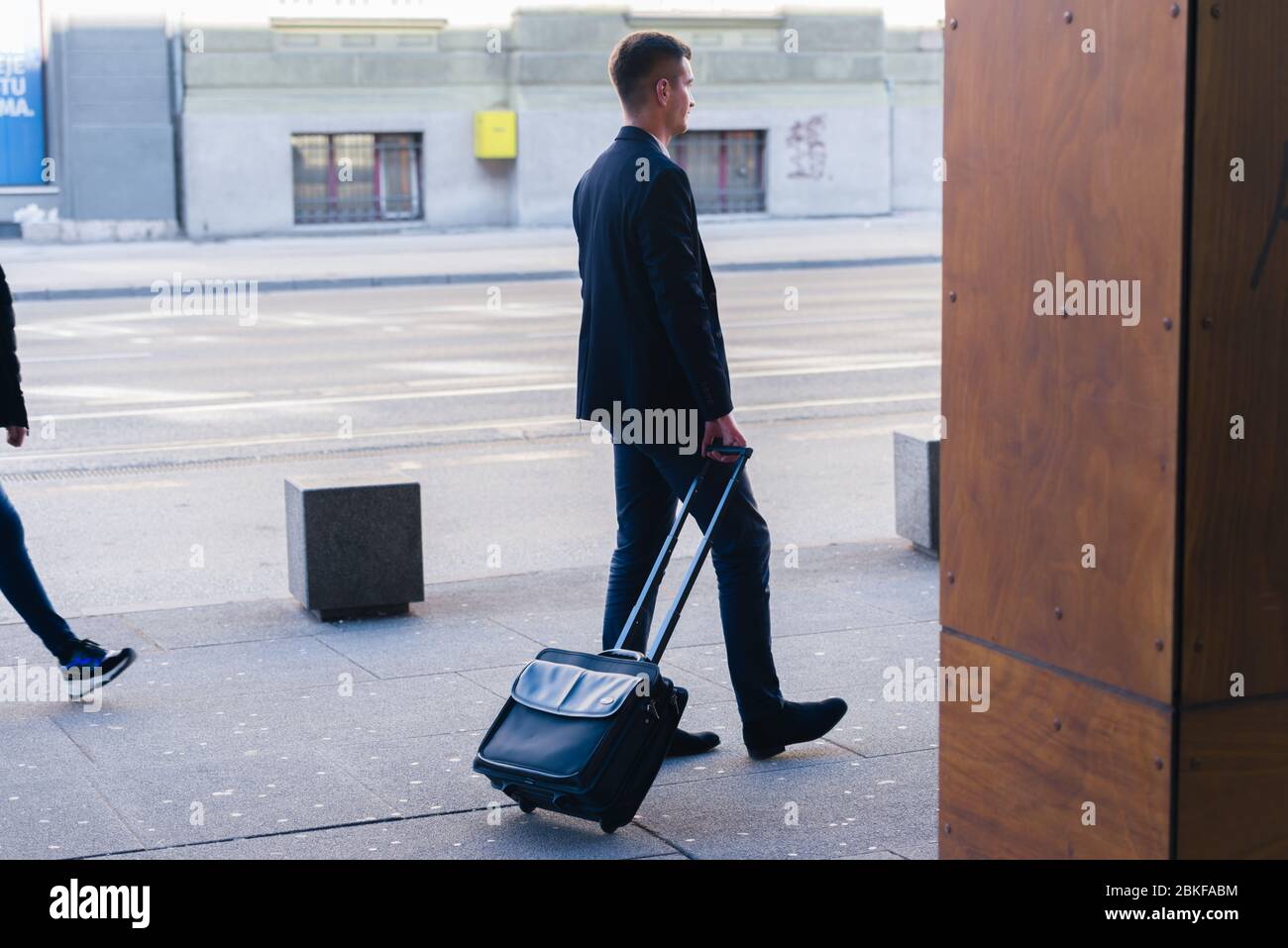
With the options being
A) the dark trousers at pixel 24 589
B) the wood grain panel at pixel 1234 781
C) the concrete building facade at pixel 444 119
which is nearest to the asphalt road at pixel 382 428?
the dark trousers at pixel 24 589

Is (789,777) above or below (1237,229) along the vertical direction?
below

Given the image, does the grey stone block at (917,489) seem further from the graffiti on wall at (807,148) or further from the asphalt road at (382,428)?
the graffiti on wall at (807,148)

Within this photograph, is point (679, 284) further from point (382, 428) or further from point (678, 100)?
point (382, 428)

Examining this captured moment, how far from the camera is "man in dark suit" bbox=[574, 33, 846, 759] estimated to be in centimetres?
482

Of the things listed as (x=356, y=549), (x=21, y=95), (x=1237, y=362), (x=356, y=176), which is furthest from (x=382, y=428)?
(x=356, y=176)

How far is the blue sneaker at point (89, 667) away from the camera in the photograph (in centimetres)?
581

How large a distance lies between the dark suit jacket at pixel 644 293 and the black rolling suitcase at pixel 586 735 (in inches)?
29.8

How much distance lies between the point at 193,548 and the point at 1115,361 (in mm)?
6038

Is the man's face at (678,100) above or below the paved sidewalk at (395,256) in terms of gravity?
above

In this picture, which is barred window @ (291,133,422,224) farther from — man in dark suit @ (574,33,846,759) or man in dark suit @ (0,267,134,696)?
man in dark suit @ (574,33,846,759)

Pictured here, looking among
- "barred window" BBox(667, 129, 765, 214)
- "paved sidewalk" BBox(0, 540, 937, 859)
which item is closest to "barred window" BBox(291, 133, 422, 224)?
"barred window" BBox(667, 129, 765, 214)

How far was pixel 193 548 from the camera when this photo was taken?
8461 mm
